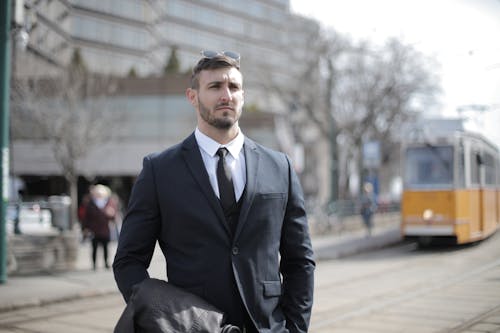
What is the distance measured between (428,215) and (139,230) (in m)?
14.7

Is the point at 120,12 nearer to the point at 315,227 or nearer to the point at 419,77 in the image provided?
the point at 419,77

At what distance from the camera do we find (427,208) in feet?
54.3

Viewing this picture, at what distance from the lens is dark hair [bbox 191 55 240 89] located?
2.78 metres

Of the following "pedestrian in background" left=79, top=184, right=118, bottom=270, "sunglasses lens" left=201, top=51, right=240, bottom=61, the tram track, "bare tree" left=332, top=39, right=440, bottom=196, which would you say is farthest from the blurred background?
"sunglasses lens" left=201, top=51, right=240, bottom=61

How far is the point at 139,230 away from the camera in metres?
2.78

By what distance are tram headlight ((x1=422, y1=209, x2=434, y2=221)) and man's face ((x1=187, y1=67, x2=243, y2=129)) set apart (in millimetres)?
14548

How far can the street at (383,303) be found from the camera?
745 centimetres

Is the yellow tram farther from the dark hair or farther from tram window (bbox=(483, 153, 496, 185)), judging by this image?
the dark hair

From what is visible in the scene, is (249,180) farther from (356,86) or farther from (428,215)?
(356,86)

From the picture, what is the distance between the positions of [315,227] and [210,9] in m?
56.2

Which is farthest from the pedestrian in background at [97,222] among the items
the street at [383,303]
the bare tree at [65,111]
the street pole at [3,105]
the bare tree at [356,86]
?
the bare tree at [356,86]

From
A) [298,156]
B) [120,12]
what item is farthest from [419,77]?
[120,12]

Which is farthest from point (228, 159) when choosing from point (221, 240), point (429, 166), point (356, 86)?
point (356, 86)

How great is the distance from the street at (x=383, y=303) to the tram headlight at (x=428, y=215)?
260 centimetres
